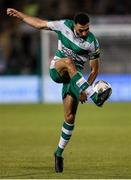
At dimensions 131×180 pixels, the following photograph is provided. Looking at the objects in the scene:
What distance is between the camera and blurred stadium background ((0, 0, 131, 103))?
100ft

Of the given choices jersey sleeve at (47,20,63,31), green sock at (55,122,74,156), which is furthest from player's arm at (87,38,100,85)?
green sock at (55,122,74,156)

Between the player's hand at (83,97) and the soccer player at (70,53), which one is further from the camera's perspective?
the soccer player at (70,53)

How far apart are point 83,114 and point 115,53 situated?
8.62 m

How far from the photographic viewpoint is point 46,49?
32.3m

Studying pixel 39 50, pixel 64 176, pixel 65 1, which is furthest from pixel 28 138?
pixel 65 1

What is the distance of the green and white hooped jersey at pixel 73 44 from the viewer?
1166 cm

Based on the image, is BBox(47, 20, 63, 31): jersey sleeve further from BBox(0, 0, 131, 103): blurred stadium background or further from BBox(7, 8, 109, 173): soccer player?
BBox(0, 0, 131, 103): blurred stadium background

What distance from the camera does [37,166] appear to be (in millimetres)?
12398

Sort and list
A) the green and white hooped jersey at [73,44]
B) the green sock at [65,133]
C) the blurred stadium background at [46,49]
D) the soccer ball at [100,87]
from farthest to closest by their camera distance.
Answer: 1. the blurred stadium background at [46,49]
2. the green sock at [65,133]
3. the green and white hooped jersey at [73,44]
4. the soccer ball at [100,87]

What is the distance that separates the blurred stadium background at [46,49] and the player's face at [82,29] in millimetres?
18920

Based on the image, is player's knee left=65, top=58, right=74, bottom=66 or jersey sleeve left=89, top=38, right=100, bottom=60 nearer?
→ player's knee left=65, top=58, right=74, bottom=66

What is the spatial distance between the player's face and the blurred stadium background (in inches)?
745

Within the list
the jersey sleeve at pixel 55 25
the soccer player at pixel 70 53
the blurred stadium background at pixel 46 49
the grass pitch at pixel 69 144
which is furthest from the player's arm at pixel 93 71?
the blurred stadium background at pixel 46 49

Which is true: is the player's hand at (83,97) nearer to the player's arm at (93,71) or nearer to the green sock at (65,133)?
the player's arm at (93,71)
